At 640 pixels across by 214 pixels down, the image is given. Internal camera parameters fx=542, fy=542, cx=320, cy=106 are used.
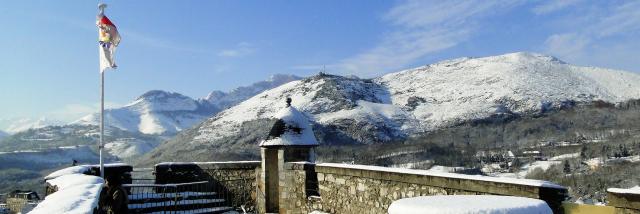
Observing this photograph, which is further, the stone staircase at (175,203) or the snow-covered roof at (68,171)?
the stone staircase at (175,203)

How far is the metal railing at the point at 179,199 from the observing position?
51.6ft

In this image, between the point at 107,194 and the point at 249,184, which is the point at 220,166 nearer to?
the point at 249,184

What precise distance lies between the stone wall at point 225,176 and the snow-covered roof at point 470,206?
14.2 meters

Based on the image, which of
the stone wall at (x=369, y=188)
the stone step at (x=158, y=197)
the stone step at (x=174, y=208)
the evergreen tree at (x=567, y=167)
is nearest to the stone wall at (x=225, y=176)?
the stone step at (x=174, y=208)

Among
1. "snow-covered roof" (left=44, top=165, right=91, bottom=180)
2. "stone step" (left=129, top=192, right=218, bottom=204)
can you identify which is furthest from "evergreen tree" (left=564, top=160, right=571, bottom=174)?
"snow-covered roof" (left=44, top=165, right=91, bottom=180)

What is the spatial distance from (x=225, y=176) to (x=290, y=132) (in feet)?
10.4

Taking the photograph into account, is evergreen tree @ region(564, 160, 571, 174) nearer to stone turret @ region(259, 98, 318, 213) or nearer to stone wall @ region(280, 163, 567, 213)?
stone turret @ region(259, 98, 318, 213)

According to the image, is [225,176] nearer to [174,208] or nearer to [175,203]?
→ [174,208]

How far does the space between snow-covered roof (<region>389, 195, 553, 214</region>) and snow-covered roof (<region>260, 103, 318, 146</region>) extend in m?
12.5

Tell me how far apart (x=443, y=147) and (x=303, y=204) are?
189 m

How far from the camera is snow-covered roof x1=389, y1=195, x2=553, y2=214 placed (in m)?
3.95

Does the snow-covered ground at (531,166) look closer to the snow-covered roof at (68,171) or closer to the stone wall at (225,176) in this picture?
the stone wall at (225,176)

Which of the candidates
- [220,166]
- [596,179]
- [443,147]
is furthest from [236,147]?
[220,166]

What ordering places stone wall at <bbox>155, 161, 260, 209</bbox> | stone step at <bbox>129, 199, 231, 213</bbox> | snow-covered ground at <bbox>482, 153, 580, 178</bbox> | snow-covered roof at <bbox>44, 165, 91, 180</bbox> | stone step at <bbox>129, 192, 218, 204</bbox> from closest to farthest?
snow-covered roof at <bbox>44, 165, 91, 180</bbox>, stone step at <bbox>129, 199, 231, 213</bbox>, stone step at <bbox>129, 192, 218, 204</bbox>, stone wall at <bbox>155, 161, 260, 209</bbox>, snow-covered ground at <bbox>482, 153, 580, 178</bbox>
